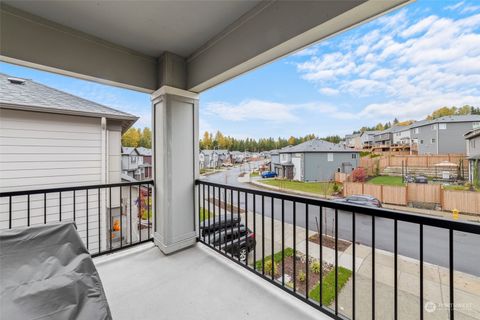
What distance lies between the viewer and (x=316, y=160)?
1399 mm

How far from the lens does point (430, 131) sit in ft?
3.50

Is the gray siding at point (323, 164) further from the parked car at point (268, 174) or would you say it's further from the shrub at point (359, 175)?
the parked car at point (268, 174)

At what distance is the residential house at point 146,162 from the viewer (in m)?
2.82

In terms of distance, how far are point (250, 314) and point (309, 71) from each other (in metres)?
1.95

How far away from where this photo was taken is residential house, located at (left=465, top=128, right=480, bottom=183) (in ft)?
2.97

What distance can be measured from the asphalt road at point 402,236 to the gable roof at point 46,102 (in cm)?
237

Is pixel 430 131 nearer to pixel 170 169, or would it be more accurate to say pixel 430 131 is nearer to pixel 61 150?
pixel 170 169

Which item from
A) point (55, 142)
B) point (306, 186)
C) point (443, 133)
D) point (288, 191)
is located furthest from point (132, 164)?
point (443, 133)

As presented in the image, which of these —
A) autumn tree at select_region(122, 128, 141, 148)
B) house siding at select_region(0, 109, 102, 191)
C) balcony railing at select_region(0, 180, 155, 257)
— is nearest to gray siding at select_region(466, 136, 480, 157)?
balcony railing at select_region(0, 180, 155, 257)

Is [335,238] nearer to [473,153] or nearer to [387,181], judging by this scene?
[387,181]

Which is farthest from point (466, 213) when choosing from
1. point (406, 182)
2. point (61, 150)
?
point (61, 150)

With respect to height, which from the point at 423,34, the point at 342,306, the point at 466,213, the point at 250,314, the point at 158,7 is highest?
the point at 158,7

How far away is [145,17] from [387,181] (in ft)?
7.90

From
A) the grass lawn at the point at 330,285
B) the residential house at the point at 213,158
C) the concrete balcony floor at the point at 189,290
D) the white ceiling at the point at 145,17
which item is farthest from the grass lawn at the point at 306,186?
the white ceiling at the point at 145,17
